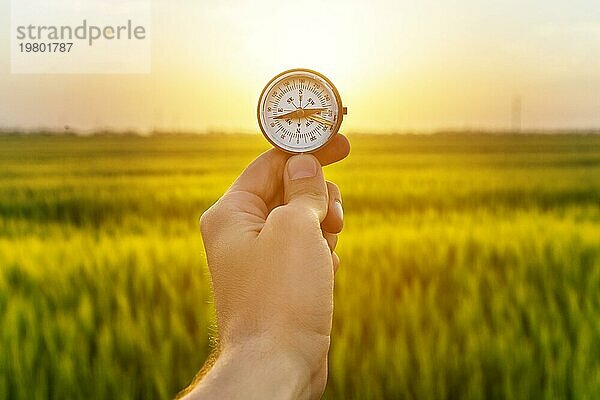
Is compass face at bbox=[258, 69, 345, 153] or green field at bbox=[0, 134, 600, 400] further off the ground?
compass face at bbox=[258, 69, 345, 153]

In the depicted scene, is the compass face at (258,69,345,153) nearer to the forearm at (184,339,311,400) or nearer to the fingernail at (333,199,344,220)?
the fingernail at (333,199,344,220)

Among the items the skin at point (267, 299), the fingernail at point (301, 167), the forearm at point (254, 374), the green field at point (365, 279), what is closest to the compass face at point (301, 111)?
the fingernail at point (301, 167)

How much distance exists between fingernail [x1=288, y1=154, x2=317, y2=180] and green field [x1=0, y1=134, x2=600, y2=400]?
0.55m

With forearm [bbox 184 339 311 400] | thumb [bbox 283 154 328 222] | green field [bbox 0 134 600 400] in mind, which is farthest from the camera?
green field [bbox 0 134 600 400]

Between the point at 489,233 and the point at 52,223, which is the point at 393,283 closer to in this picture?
the point at 489,233

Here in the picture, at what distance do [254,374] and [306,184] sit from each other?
30cm

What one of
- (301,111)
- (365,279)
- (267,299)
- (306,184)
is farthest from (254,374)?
(365,279)

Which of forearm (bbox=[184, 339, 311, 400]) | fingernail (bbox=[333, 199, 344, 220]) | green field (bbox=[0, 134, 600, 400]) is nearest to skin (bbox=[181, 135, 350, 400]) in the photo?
forearm (bbox=[184, 339, 311, 400])

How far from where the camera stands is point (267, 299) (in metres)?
0.97

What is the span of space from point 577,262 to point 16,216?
1.72 m

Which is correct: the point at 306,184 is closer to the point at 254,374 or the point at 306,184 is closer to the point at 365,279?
the point at 254,374

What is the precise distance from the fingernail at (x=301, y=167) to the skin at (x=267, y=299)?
0.06 m

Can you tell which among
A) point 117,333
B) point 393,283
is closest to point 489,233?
point 393,283

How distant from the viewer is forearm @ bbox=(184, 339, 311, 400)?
2.96 ft
